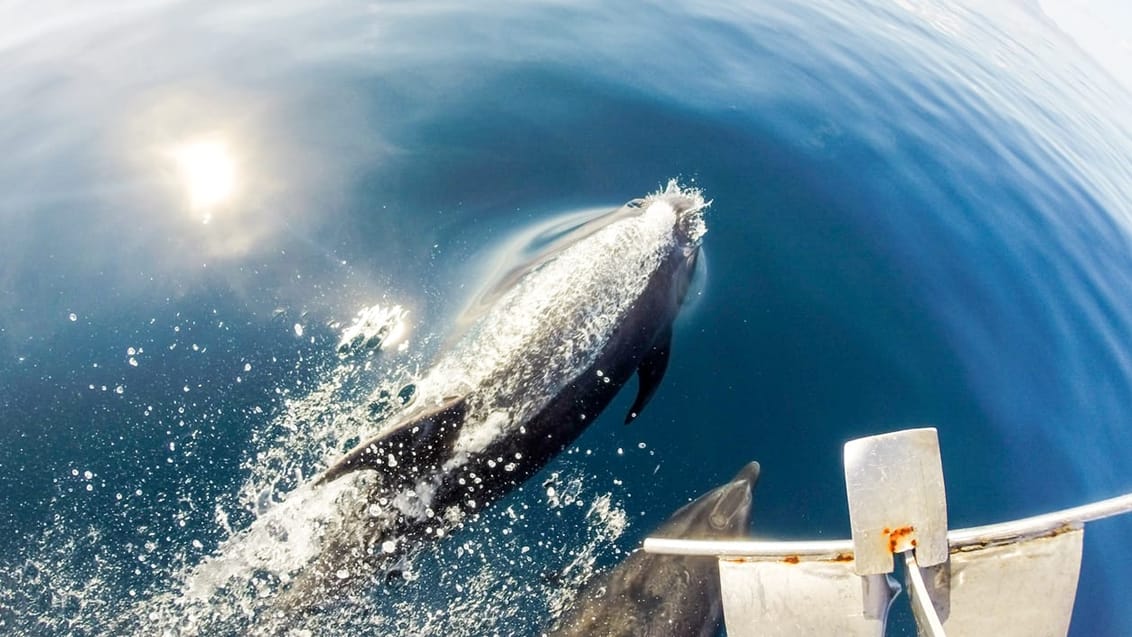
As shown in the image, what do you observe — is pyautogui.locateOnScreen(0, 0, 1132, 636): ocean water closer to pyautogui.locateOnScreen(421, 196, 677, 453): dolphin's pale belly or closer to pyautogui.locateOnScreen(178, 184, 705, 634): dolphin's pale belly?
pyautogui.locateOnScreen(178, 184, 705, 634): dolphin's pale belly

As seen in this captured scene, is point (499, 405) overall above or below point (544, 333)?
below

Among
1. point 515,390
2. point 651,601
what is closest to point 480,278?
point 515,390

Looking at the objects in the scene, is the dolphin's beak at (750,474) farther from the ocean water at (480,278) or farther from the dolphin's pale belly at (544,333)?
the dolphin's pale belly at (544,333)

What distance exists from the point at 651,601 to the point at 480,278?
371cm

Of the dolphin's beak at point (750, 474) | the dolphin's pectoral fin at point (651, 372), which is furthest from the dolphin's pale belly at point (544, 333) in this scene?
the dolphin's beak at point (750, 474)

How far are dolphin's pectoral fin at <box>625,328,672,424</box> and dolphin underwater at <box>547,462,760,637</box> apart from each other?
47.1 inches

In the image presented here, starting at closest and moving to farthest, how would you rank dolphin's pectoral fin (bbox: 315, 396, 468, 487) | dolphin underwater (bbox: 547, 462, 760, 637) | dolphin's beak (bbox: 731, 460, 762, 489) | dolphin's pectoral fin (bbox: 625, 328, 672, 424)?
dolphin underwater (bbox: 547, 462, 760, 637)
dolphin's pectoral fin (bbox: 315, 396, 468, 487)
dolphin's beak (bbox: 731, 460, 762, 489)
dolphin's pectoral fin (bbox: 625, 328, 672, 424)

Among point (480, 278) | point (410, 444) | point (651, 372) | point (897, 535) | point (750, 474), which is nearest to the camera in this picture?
point (897, 535)

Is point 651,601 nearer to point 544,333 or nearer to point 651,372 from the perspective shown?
point 651,372

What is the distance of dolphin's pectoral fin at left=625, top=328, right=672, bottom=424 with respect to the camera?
21.5 feet

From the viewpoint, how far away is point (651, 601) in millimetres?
5316

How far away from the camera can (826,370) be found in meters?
7.02

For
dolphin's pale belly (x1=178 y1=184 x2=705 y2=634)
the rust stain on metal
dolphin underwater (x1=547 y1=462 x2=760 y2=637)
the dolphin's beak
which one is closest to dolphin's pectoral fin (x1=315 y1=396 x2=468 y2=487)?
dolphin's pale belly (x1=178 y1=184 x2=705 y2=634)

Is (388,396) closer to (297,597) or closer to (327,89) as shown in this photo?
(297,597)
